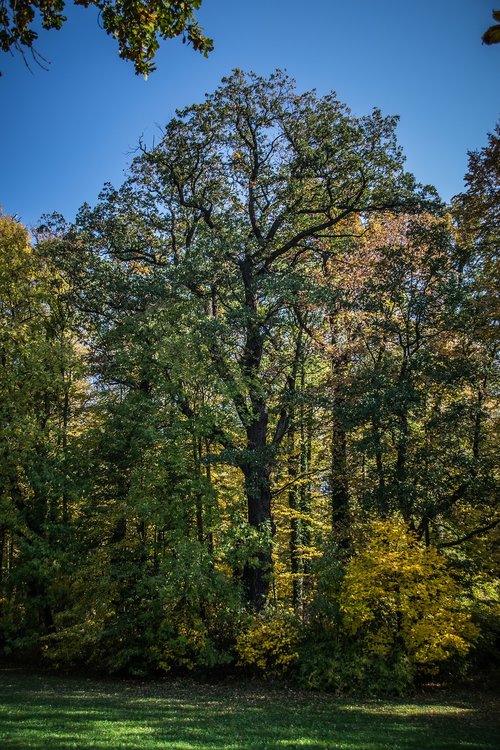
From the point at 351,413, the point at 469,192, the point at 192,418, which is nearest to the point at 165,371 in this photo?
the point at 192,418

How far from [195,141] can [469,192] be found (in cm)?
915

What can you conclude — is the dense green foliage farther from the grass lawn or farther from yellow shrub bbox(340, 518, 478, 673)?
the grass lawn

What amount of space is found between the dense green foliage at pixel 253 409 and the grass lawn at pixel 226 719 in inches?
50.0

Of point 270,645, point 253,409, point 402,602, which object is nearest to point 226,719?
point 270,645

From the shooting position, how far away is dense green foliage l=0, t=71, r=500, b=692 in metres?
13.1

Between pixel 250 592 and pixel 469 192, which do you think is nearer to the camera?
pixel 469 192

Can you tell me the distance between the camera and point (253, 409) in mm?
16172

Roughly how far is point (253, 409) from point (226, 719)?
878 centimetres

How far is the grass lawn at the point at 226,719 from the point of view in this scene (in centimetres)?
710

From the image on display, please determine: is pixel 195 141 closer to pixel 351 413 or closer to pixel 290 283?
pixel 290 283

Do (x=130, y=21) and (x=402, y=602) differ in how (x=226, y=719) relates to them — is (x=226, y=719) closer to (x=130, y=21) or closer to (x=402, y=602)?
(x=402, y=602)

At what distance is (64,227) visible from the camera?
18203mm

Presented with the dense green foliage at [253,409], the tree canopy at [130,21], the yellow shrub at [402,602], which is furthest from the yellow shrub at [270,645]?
the tree canopy at [130,21]

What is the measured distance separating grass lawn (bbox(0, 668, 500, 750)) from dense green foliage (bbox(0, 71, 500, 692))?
50.0 inches
